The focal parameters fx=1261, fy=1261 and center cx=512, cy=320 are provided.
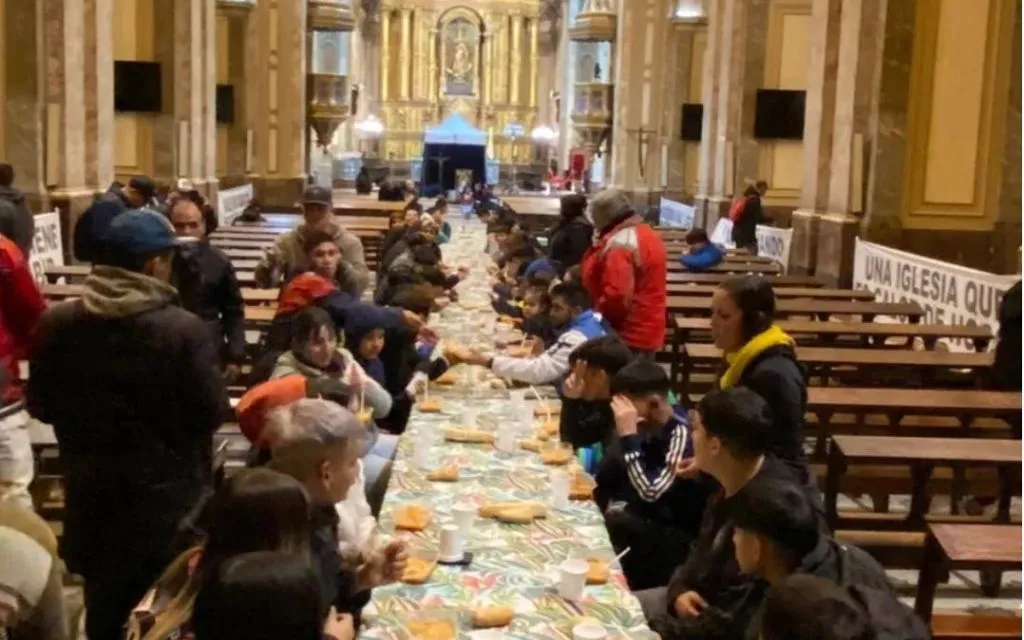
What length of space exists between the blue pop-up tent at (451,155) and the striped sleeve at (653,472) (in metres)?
28.0

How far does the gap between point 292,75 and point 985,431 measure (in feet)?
55.8

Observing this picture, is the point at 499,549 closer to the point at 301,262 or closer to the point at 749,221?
the point at 301,262

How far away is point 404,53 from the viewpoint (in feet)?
120

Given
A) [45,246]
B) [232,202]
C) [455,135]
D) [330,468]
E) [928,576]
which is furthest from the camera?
[455,135]

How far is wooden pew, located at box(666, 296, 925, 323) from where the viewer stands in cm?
922

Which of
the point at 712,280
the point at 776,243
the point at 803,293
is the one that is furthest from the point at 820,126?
the point at 803,293

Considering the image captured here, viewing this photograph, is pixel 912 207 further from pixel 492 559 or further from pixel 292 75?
pixel 292 75

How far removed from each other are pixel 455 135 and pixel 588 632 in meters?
30.0

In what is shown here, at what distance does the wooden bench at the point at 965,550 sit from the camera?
4016 mm

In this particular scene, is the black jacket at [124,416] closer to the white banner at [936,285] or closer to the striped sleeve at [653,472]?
the striped sleeve at [653,472]

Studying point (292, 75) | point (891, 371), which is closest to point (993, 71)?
point (891, 371)

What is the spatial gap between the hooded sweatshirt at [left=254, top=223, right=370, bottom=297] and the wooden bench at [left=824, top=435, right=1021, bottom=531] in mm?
2796

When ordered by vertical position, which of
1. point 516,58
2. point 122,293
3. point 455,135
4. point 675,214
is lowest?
point 675,214

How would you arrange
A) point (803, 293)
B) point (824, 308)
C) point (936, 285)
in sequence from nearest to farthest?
1. point (824, 308)
2. point (936, 285)
3. point (803, 293)
